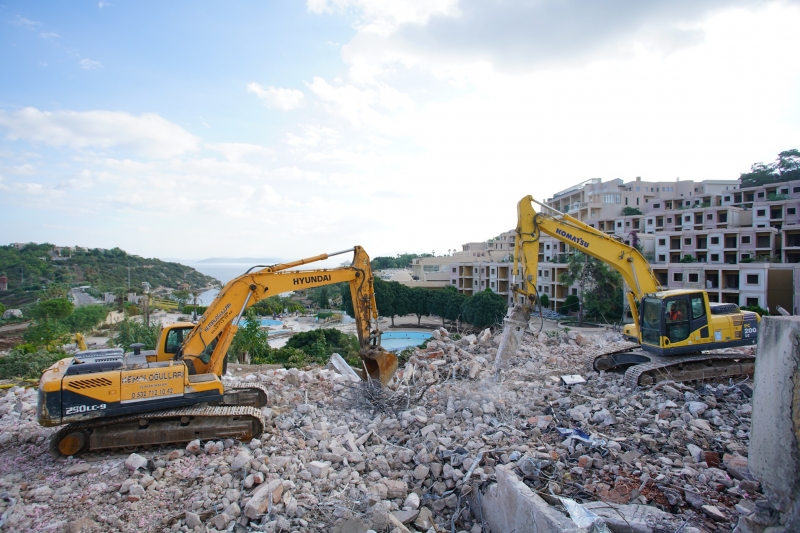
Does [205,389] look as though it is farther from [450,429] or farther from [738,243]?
[738,243]

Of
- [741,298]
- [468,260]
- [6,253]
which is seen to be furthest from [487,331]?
[6,253]

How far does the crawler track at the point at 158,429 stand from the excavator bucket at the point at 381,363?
2.25 metres

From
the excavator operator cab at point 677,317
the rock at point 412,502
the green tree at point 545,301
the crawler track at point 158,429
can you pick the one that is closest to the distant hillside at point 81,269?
the green tree at point 545,301

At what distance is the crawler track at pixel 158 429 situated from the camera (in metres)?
6.13

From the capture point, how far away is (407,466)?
5629mm

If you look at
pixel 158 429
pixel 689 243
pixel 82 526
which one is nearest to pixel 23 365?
pixel 158 429

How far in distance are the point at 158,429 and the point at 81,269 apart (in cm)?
7463

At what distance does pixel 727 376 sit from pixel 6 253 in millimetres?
85452

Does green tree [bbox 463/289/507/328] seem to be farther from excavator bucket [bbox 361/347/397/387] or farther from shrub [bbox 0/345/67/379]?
shrub [bbox 0/345/67/379]

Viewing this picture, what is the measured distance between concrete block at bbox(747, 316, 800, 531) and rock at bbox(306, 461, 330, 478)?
419 centimetres

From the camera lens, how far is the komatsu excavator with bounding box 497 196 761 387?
8602 mm

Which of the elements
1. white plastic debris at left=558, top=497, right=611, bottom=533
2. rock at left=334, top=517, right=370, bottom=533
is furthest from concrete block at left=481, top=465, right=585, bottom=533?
rock at left=334, top=517, right=370, bottom=533

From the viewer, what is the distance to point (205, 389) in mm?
6676

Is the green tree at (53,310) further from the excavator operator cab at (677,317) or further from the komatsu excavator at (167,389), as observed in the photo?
the excavator operator cab at (677,317)
